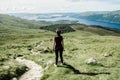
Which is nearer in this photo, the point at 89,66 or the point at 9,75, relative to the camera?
the point at 9,75

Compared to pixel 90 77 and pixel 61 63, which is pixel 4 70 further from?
pixel 90 77

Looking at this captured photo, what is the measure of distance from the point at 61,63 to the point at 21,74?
157 inches

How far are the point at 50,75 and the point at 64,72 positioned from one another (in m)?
1.17

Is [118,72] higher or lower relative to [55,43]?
lower

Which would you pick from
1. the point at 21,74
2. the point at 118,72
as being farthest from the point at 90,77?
the point at 21,74

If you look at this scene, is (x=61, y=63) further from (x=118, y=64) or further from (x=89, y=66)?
(x=118, y=64)

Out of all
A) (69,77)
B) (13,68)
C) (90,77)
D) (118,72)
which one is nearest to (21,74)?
(13,68)

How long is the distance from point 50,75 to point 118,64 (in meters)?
7.41

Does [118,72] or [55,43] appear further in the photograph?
[55,43]

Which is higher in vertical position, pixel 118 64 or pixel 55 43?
pixel 55 43

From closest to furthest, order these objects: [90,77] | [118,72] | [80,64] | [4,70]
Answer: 1. [90,77]
2. [118,72]
3. [4,70]
4. [80,64]

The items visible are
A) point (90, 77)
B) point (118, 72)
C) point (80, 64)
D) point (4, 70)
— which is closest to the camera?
point (90, 77)

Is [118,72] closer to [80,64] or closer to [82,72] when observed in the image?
[82,72]

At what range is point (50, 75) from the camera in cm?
1973
